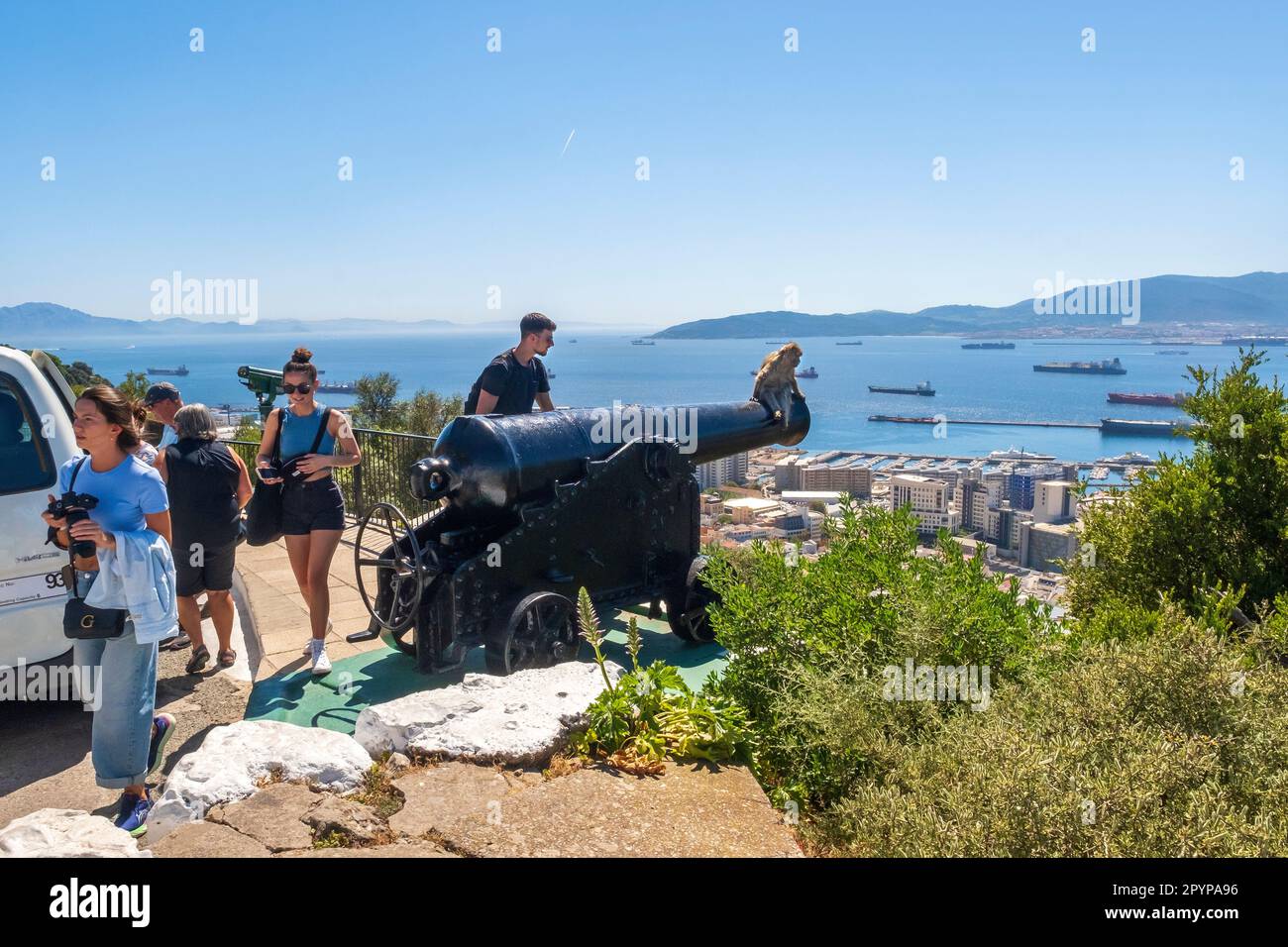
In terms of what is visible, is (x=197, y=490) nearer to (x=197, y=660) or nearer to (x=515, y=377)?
(x=197, y=660)

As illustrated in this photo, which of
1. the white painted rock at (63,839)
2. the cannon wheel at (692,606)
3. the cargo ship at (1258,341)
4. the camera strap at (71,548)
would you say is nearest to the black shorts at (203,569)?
the camera strap at (71,548)

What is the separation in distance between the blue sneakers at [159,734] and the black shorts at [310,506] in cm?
125

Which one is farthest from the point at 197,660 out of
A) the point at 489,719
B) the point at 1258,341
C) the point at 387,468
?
the point at 1258,341

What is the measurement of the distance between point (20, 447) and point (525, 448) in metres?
2.43

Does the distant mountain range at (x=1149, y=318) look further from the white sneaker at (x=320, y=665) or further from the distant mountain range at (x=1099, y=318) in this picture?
the white sneaker at (x=320, y=665)

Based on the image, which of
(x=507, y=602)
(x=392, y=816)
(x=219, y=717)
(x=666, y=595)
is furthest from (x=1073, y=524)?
(x=219, y=717)

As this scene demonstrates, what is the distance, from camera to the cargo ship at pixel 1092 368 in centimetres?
6092

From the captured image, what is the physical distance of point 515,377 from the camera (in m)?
5.57

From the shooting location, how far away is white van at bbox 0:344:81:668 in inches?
163

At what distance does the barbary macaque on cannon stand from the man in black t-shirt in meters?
0.61

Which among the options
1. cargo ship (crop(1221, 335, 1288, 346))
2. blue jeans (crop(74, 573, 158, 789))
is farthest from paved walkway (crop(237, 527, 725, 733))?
cargo ship (crop(1221, 335, 1288, 346))

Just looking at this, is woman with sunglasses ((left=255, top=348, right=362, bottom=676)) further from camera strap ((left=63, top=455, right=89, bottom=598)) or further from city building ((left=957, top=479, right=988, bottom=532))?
city building ((left=957, top=479, right=988, bottom=532))
